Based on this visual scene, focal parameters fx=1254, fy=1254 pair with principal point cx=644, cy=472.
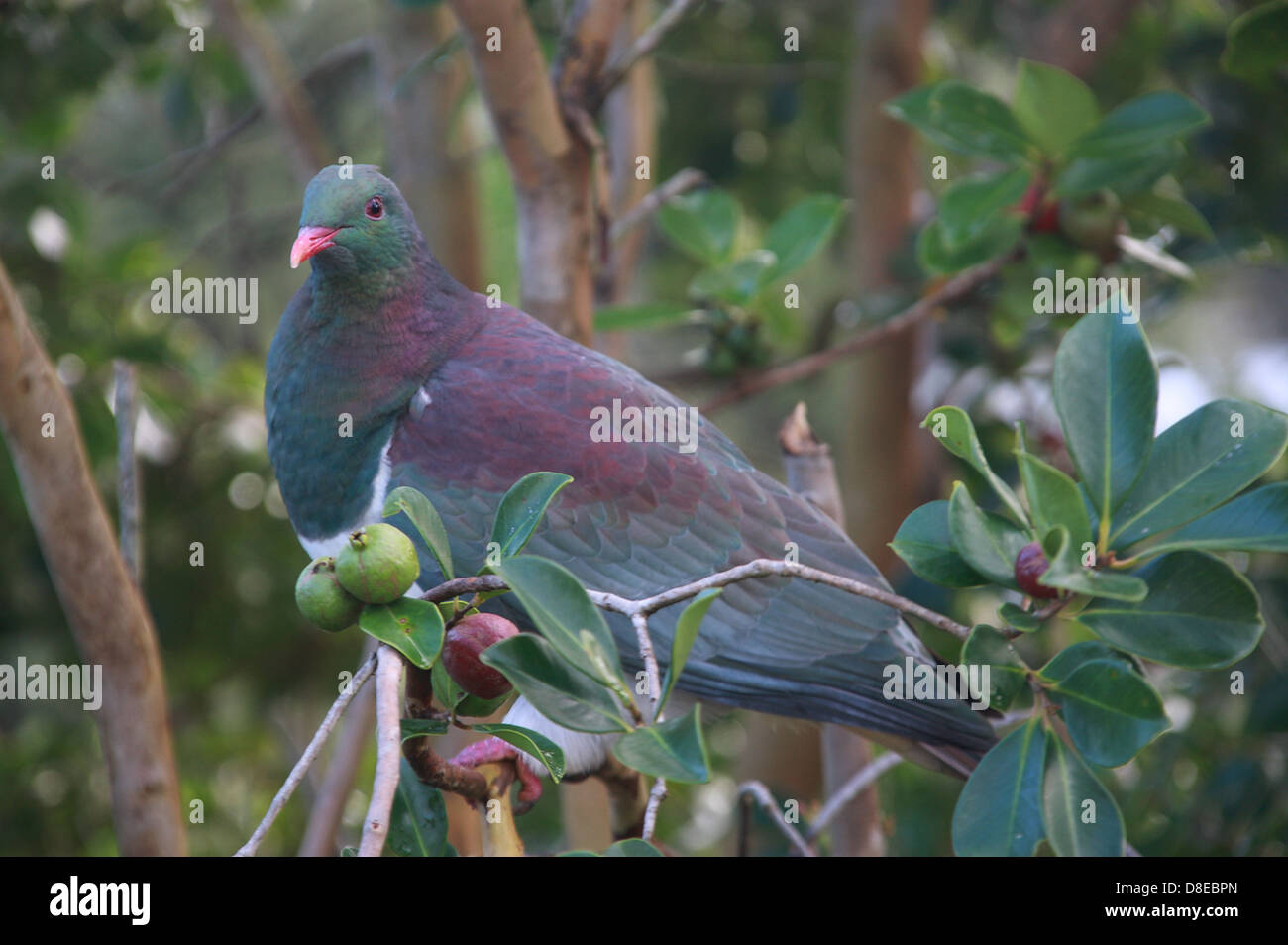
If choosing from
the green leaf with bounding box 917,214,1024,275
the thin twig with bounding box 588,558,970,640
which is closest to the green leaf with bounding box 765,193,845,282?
the green leaf with bounding box 917,214,1024,275

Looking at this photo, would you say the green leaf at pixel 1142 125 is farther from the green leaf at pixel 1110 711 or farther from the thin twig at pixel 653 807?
the thin twig at pixel 653 807

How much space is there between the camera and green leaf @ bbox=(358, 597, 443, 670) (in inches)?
41.6

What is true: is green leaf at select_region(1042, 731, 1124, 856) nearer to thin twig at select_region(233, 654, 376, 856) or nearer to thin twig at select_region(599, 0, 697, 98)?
thin twig at select_region(233, 654, 376, 856)

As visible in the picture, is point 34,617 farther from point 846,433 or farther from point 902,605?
point 902,605

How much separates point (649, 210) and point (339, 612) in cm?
135

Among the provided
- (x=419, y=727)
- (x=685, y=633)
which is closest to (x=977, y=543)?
(x=685, y=633)

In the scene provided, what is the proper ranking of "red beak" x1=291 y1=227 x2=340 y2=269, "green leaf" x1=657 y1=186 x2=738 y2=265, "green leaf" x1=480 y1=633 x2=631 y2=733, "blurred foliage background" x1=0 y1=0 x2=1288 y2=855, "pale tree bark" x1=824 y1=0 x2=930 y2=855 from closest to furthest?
"green leaf" x1=480 y1=633 x2=631 y2=733
"red beak" x1=291 y1=227 x2=340 y2=269
"green leaf" x1=657 y1=186 x2=738 y2=265
"blurred foliage background" x1=0 y1=0 x2=1288 y2=855
"pale tree bark" x1=824 y1=0 x2=930 y2=855

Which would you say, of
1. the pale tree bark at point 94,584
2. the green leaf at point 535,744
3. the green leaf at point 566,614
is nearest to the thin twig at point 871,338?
the pale tree bark at point 94,584

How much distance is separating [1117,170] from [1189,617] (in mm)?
1206

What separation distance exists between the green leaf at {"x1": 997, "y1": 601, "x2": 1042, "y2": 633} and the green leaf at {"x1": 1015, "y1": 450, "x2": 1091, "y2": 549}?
77mm

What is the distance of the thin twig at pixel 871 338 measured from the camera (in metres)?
2.32

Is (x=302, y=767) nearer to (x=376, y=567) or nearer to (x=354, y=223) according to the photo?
(x=376, y=567)
